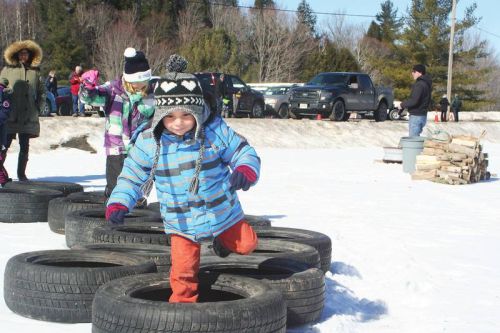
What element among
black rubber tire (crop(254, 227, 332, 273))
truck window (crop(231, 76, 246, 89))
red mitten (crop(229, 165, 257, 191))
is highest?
red mitten (crop(229, 165, 257, 191))

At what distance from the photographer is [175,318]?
152 inches

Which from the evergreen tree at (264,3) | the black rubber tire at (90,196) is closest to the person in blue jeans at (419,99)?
the black rubber tire at (90,196)

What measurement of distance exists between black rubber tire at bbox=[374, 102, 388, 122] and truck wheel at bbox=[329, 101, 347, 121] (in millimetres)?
3367

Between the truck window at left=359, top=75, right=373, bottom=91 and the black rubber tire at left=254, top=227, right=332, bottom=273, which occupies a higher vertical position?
the truck window at left=359, top=75, right=373, bottom=91

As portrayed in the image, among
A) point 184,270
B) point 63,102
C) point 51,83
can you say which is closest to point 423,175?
point 184,270

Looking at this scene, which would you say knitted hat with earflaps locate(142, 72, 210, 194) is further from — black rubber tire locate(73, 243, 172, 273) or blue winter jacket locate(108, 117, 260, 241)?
black rubber tire locate(73, 243, 172, 273)

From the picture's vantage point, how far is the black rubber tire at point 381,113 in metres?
32.2

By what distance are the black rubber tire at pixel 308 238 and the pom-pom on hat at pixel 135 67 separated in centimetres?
180

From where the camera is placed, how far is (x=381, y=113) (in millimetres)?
32469

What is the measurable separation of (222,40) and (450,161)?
45.5m

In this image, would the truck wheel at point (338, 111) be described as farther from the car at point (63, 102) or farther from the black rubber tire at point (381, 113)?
the car at point (63, 102)

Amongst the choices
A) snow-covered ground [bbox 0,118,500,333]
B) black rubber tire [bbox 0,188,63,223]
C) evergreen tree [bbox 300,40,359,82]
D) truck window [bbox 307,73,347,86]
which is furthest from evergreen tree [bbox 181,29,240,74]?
black rubber tire [bbox 0,188,63,223]

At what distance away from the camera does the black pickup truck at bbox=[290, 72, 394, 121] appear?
28.2m

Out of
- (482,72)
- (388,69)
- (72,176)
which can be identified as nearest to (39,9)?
(388,69)
